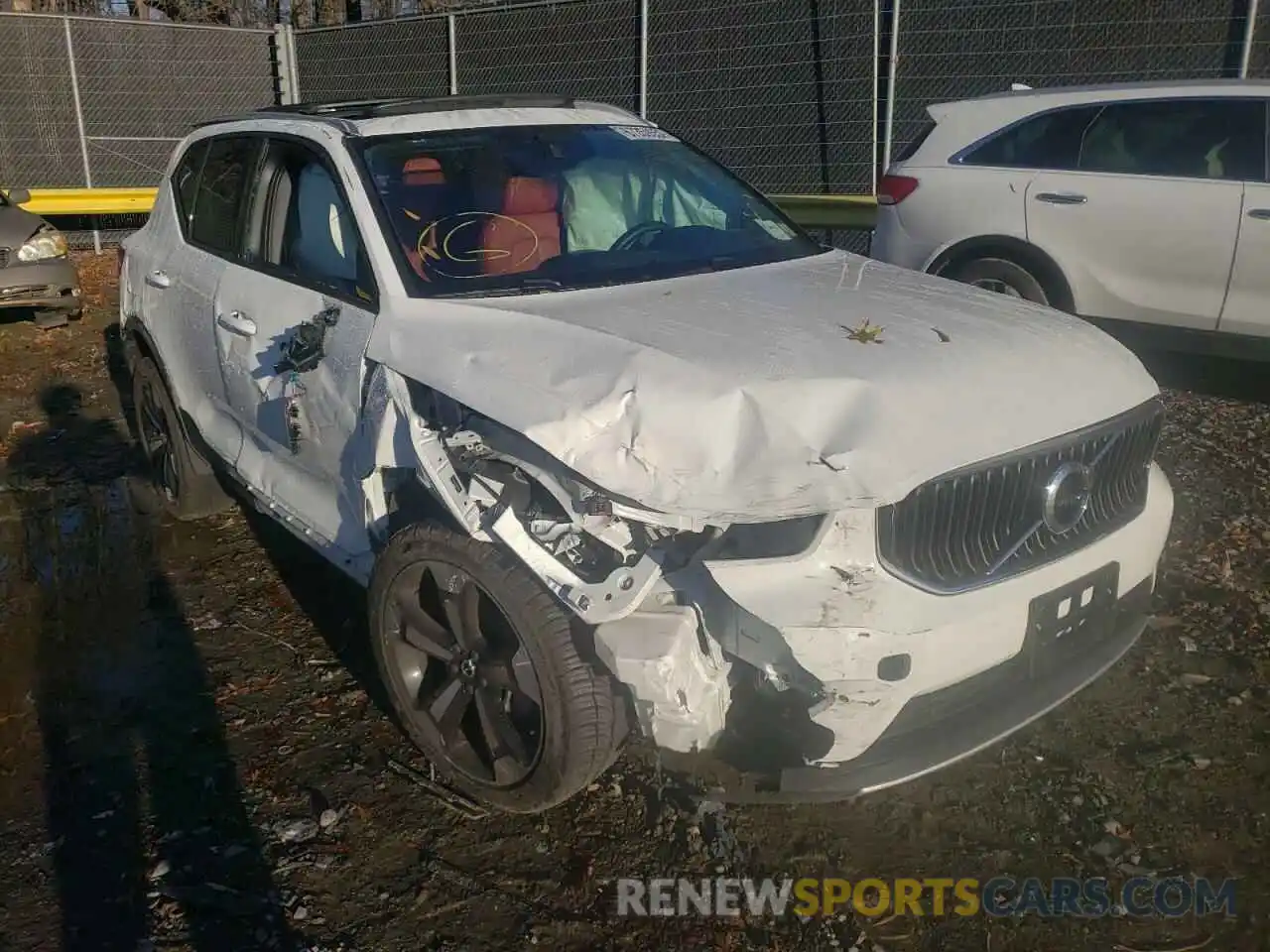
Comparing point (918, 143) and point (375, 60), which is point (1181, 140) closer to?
point (918, 143)

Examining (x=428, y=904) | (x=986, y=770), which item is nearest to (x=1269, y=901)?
(x=986, y=770)

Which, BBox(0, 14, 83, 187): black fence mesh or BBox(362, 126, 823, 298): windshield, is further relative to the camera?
BBox(0, 14, 83, 187): black fence mesh

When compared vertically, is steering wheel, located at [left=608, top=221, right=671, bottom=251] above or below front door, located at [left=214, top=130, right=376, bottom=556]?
above

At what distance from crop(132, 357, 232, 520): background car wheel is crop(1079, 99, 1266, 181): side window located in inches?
203

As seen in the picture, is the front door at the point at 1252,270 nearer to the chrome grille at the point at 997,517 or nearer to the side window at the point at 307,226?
the chrome grille at the point at 997,517

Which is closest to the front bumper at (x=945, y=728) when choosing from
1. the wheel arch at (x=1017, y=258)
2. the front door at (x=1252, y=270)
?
the front door at (x=1252, y=270)

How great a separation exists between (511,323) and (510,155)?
112 centimetres

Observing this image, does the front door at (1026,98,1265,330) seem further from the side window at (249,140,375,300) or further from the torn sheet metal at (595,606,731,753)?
the torn sheet metal at (595,606,731,753)

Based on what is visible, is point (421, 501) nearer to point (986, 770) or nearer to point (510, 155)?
point (510, 155)

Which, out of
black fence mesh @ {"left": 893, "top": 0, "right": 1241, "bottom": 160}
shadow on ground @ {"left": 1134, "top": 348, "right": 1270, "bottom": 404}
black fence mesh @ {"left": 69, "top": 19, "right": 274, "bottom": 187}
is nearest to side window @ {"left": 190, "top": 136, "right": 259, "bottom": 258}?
shadow on ground @ {"left": 1134, "top": 348, "right": 1270, "bottom": 404}

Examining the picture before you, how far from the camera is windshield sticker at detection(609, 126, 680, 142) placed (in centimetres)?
437

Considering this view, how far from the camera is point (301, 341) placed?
3645 millimetres

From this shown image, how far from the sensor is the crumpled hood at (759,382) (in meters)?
2.57

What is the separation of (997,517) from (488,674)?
4.60 ft
